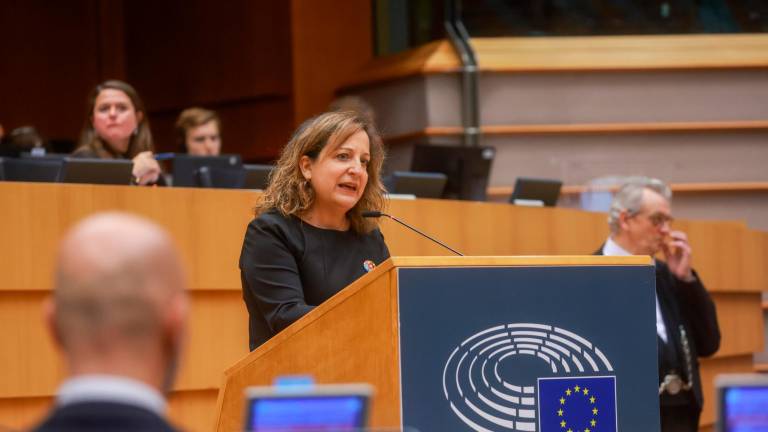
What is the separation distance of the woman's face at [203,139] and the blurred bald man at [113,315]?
16.4 ft

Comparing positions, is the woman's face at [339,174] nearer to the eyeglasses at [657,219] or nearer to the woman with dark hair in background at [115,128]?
the eyeglasses at [657,219]

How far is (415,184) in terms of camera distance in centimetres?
551

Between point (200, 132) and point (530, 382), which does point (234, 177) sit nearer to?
point (200, 132)

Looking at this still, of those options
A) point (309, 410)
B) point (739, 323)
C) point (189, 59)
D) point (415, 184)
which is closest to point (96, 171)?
point (415, 184)

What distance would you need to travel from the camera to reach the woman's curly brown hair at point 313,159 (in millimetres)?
3260

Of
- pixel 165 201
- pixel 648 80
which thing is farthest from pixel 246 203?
pixel 648 80

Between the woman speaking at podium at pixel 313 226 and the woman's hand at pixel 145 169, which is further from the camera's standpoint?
the woman's hand at pixel 145 169

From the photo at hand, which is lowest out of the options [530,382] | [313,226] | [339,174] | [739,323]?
[739,323]

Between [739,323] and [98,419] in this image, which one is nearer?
[98,419]

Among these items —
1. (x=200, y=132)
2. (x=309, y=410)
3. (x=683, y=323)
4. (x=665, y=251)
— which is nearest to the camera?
(x=309, y=410)

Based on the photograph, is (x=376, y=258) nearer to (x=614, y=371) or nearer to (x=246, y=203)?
(x=614, y=371)

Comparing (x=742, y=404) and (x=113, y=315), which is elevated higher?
(x=113, y=315)

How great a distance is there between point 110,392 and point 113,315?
0.08m

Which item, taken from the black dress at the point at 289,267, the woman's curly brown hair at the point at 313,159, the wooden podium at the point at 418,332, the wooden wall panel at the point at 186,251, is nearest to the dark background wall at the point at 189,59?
the wooden wall panel at the point at 186,251
